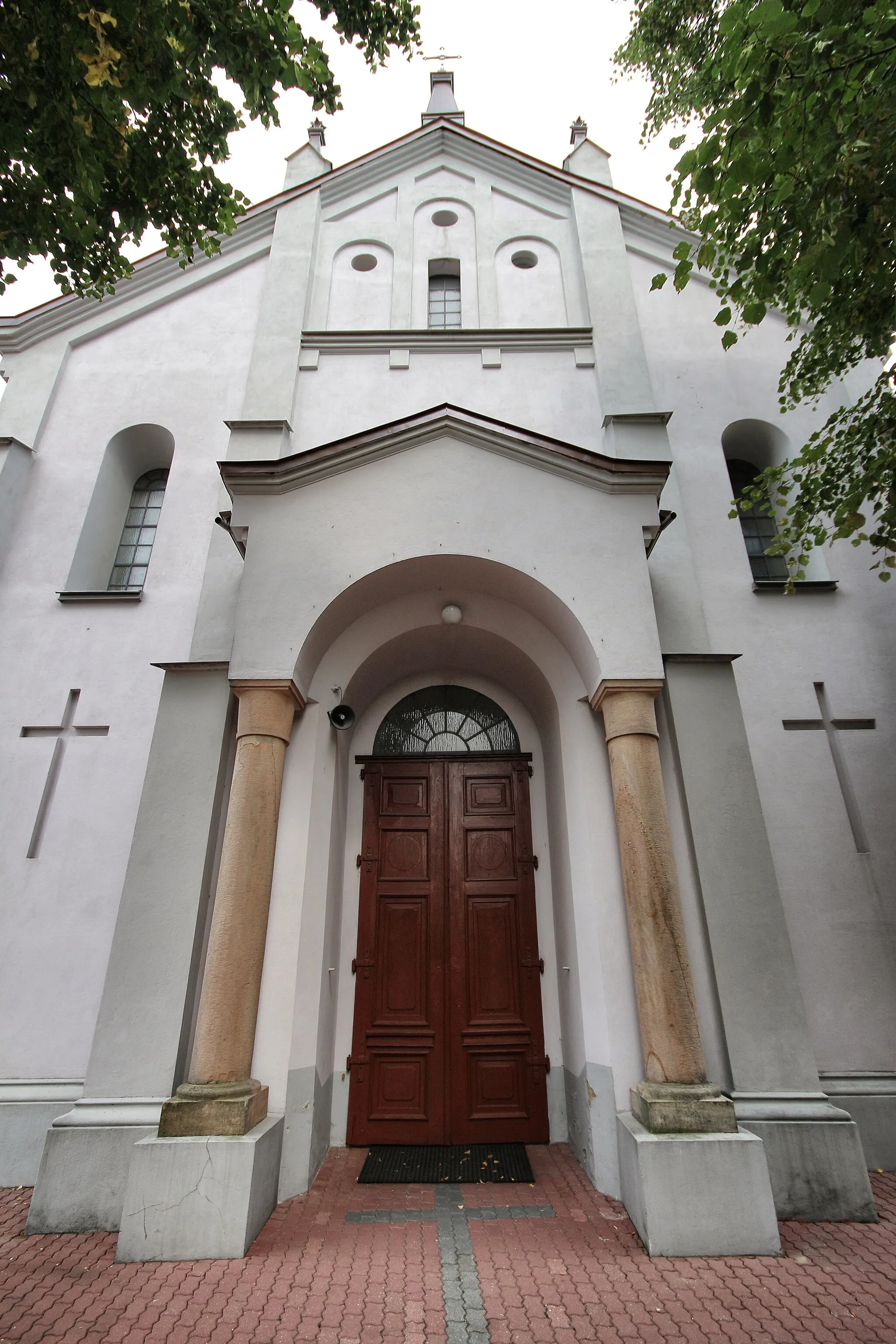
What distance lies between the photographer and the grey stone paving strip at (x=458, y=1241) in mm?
3150

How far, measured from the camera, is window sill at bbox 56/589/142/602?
669cm

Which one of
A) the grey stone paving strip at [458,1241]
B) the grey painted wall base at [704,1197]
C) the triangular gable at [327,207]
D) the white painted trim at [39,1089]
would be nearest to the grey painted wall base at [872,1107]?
the grey painted wall base at [704,1197]

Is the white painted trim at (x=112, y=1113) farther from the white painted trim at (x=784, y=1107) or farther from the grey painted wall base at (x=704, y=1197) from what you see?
the white painted trim at (x=784, y=1107)

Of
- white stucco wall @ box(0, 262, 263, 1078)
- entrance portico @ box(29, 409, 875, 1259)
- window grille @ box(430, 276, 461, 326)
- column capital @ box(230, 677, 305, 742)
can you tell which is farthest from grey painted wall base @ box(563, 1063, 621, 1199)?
window grille @ box(430, 276, 461, 326)

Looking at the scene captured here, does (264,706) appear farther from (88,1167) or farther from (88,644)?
(88,1167)

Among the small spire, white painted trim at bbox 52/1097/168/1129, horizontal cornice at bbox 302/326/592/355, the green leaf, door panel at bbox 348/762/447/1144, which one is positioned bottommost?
white painted trim at bbox 52/1097/168/1129

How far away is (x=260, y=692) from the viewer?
5.24 m

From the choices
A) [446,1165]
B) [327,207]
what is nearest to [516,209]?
[327,207]

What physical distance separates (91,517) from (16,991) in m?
4.57

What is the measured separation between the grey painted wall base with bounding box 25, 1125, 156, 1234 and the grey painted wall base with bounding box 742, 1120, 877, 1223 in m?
3.90

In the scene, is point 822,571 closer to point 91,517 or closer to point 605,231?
point 605,231

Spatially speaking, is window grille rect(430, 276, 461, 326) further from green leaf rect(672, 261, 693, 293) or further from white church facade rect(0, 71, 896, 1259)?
green leaf rect(672, 261, 693, 293)

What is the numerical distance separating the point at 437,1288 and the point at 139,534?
23.6 ft

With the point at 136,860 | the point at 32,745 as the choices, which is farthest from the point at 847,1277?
the point at 32,745
